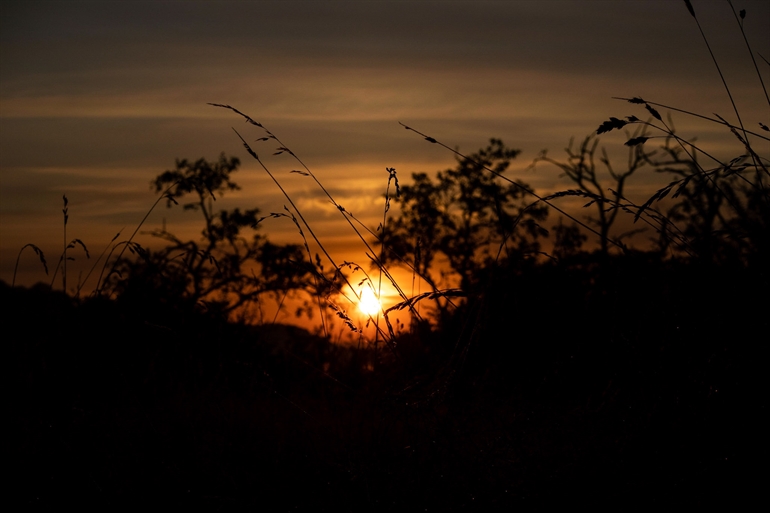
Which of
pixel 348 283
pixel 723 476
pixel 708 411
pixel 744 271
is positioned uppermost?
pixel 744 271

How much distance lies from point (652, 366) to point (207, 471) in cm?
166

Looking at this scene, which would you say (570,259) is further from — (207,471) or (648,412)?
(207,471)

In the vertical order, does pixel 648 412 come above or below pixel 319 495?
above

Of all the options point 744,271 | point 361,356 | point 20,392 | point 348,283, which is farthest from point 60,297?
point 744,271

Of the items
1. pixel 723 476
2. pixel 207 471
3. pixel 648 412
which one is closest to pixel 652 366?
pixel 648 412

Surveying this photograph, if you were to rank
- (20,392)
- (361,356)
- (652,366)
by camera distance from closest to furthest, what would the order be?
(652,366) → (20,392) → (361,356)

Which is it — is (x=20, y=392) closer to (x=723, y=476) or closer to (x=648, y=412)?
(x=648, y=412)

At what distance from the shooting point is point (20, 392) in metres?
3.84

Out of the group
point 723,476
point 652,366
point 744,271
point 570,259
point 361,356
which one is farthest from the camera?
point 570,259

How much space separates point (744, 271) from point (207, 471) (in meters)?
2.15

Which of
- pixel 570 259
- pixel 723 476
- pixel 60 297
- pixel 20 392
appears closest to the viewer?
pixel 723 476

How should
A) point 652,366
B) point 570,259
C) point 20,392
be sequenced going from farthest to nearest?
point 570,259, point 20,392, point 652,366

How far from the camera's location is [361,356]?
465 centimetres

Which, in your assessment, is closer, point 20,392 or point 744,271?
point 744,271
